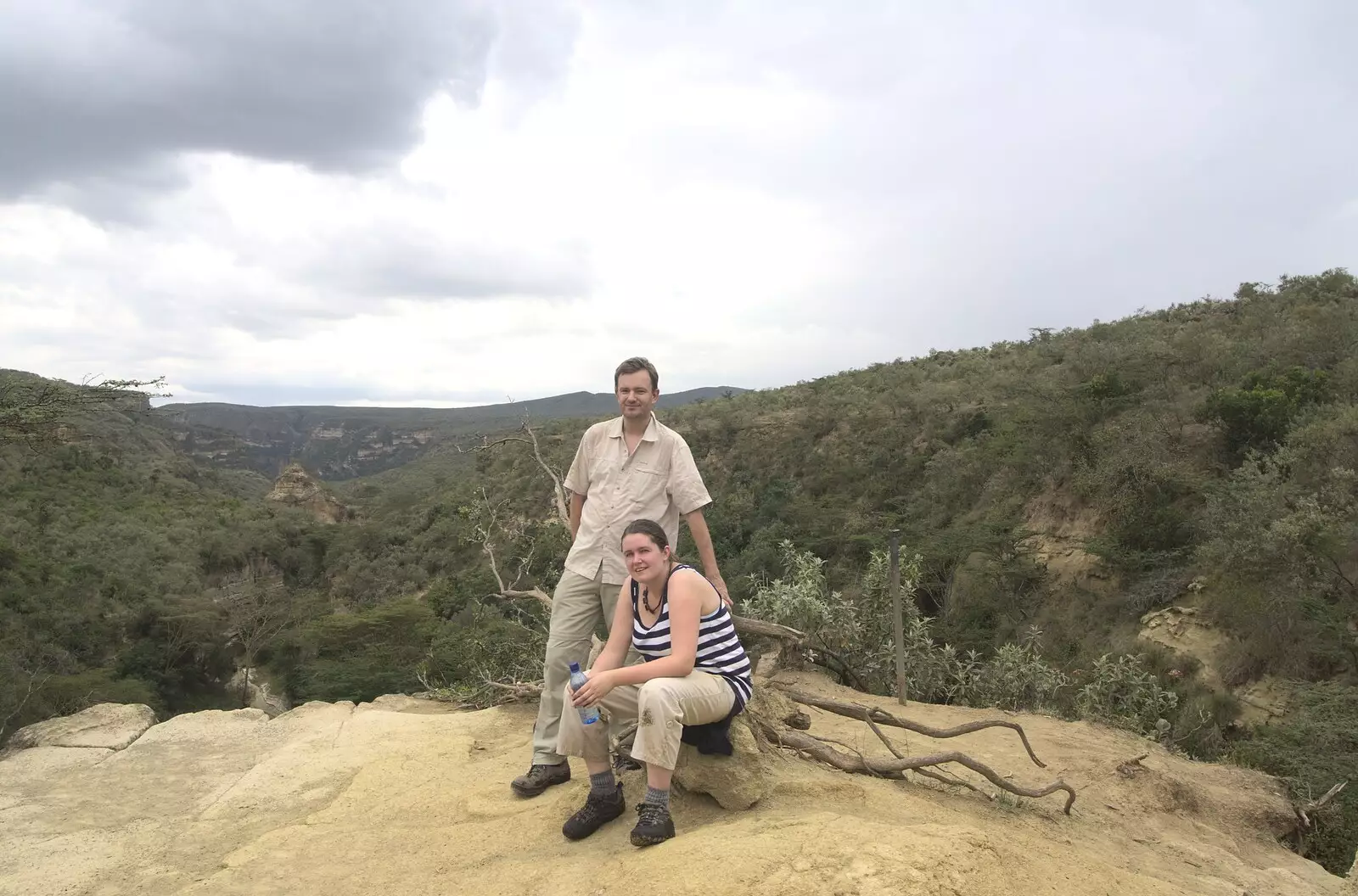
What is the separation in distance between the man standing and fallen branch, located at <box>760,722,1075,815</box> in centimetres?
91

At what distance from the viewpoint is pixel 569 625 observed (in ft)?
10.5

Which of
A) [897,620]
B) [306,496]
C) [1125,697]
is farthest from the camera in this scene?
[306,496]

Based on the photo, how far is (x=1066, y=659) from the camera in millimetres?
Result: 9242

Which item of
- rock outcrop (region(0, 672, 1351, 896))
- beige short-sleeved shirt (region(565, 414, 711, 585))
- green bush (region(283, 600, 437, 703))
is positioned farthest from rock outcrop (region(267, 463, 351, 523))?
beige short-sleeved shirt (region(565, 414, 711, 585))

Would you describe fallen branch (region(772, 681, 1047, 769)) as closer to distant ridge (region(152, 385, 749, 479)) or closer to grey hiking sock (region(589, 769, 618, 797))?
grey hiking sock (region(589, 769, 618, 797))

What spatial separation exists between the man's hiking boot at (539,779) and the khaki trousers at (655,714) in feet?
1.18

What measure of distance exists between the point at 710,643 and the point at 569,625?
757 millimetres

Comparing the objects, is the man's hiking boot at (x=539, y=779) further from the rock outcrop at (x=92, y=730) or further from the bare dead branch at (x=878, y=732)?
the rock outcrop at (x=92, y=730)

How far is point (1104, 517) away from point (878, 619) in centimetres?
611

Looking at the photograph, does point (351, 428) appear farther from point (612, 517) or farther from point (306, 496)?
point (612, 517)

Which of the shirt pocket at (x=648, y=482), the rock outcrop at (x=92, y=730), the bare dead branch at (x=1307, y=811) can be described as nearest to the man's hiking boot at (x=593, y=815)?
the shirt pocket at (x=648, y=482)

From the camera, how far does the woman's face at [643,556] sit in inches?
104

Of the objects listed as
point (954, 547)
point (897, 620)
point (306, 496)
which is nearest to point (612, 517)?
point (897, 620)

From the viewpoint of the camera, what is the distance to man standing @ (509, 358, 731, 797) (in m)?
3.14
